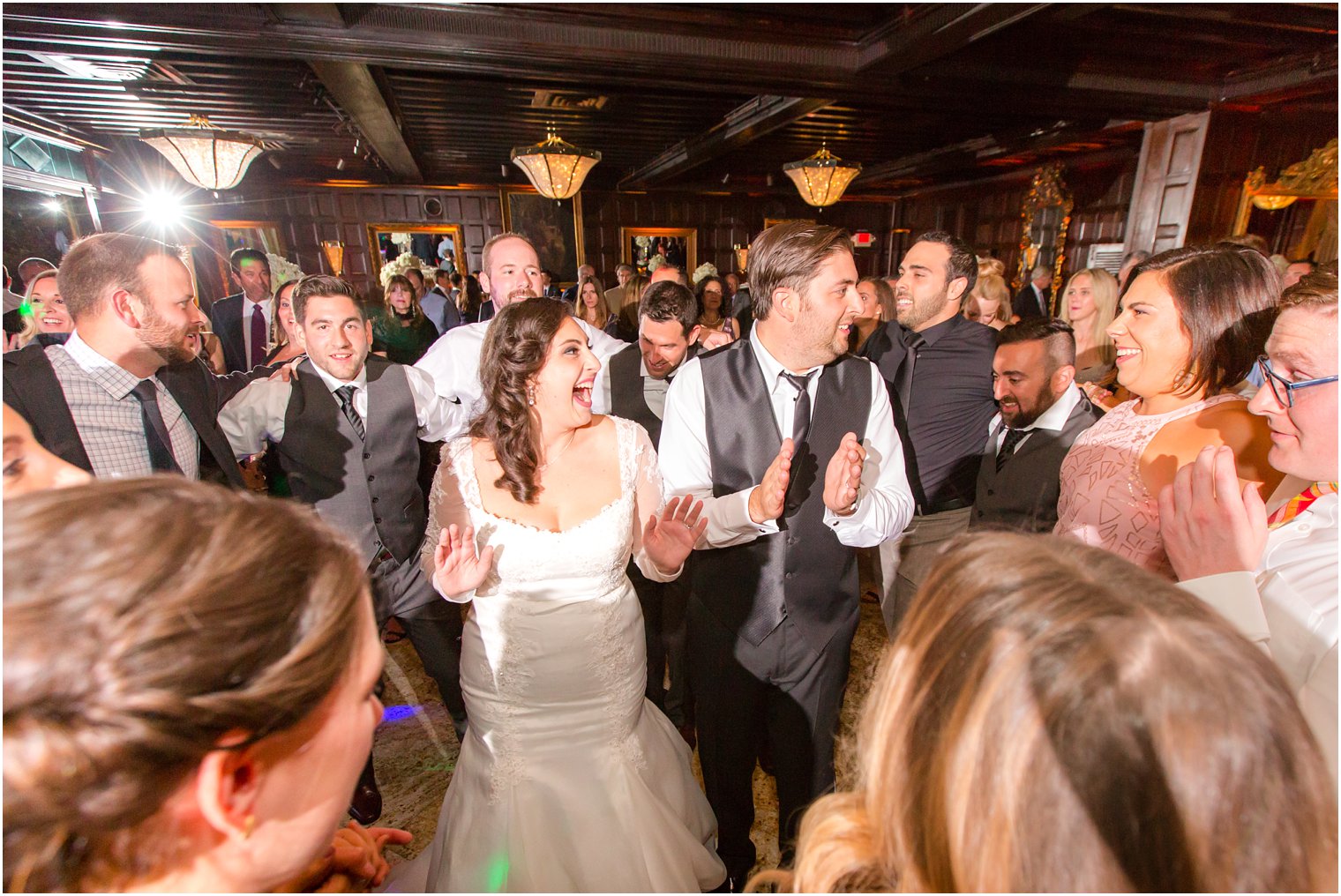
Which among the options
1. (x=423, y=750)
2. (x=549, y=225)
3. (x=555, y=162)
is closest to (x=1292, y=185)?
(x=555, y=162)

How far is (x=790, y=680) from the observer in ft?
6.01

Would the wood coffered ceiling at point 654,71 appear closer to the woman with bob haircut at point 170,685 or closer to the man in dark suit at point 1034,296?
the man in dark suit at point 1034,296

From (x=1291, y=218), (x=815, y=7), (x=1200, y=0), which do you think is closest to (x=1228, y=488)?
(x=815, y=7)

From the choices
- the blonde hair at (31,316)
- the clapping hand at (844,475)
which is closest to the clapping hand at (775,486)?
the clapping hand at (844,475)

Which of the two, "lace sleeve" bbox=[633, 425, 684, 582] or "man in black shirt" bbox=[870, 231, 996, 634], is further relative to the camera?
"man in black shirt" bbox=[870, 231, 996, 634]

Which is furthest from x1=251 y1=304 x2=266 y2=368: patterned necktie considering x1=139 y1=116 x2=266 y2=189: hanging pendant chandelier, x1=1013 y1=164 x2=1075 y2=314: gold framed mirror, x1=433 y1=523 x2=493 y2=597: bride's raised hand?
x1=1013 y1=164 x2=1075 y2=314: gold framed mirror

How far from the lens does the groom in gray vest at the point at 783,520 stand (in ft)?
5.91

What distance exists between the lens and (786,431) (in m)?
1.87

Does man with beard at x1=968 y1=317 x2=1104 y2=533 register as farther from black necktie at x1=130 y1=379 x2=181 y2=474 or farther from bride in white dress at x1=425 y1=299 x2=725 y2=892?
black necktie at x1=130 y1=379 x2=181 y2=474

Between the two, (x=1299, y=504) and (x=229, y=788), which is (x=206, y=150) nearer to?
(x=229, y=788)

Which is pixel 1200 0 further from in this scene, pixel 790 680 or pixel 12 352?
pixel 12 352

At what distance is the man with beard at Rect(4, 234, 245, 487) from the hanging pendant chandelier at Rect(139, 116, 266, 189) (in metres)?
4.02

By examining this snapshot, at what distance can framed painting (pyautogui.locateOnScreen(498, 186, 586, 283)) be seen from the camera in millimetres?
10570

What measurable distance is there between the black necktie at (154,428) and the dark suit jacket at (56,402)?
7 centimetres
